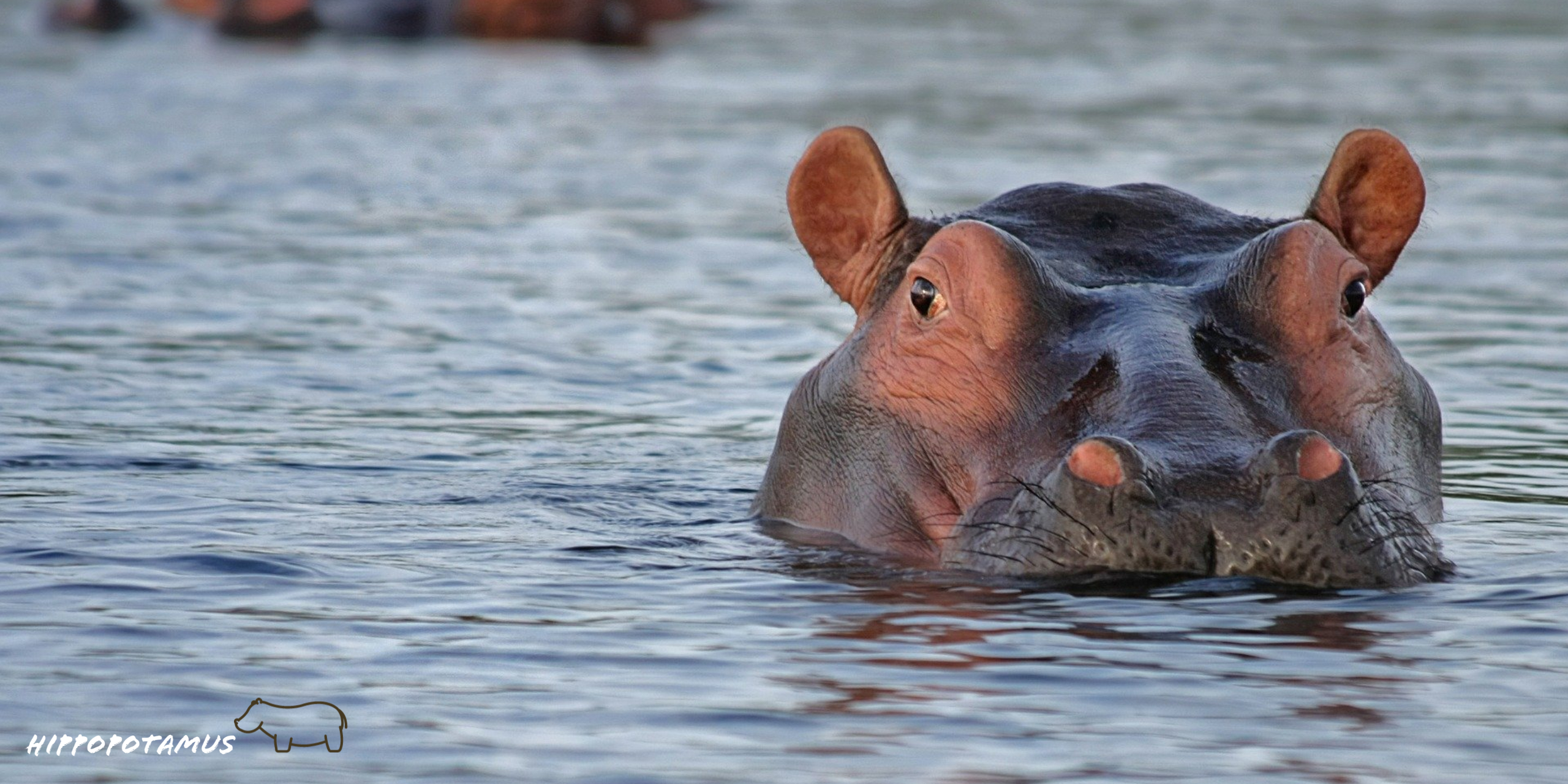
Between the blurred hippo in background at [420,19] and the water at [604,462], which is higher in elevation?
the blurred hippo in background at [420,19]

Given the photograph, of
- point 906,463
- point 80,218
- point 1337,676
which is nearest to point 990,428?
point 906,463

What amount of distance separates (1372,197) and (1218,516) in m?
2.09

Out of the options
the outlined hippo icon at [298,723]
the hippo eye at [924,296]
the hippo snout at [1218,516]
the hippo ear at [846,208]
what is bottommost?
the outlined hippo icon at [298,723]

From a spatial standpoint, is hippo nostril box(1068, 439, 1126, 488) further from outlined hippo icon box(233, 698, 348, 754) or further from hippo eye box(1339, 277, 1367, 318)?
outlined hippo icon box(233, 698, 348, 754)

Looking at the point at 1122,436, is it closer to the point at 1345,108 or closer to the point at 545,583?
the point at 545,583

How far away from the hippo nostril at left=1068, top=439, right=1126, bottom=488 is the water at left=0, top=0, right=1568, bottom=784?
0.35 m

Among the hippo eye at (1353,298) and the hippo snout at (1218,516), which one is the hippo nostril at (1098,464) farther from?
the hippo eye at (1353,298)

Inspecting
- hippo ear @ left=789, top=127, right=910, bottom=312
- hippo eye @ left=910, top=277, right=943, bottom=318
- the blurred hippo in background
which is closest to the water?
hippo eye @ left=910, top=277, right=943, bottom=318

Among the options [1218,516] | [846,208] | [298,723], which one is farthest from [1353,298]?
[298,723]

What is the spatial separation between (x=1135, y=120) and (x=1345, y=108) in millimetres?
2127

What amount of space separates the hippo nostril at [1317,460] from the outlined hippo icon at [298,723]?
2231mm

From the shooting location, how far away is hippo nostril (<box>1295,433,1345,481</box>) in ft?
19.9

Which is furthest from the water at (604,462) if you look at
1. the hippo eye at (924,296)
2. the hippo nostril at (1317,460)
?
the hippo eye at (924,296)

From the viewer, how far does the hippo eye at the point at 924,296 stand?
7.32 m
